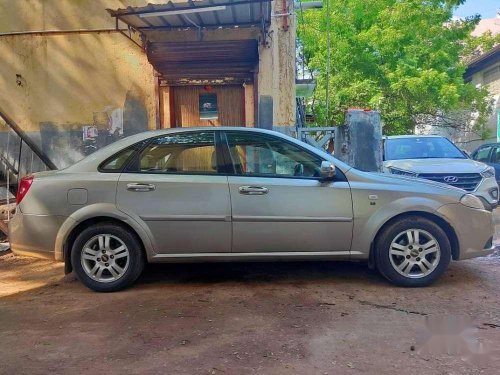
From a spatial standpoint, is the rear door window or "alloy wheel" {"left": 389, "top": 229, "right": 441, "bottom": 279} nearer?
"alloy wheel" {"left": 389, "top": 229, "right": 441, "bottom": 279}

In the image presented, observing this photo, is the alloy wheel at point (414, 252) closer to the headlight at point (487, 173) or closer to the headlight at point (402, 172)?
the headlight at point (402, 172)

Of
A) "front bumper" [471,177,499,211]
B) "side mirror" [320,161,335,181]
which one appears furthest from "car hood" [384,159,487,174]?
"side mirror" [320,161,335,181]

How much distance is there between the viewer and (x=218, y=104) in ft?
28.7

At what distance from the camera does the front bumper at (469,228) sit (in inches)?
191

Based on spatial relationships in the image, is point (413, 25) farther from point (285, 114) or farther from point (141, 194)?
point (141, 194)

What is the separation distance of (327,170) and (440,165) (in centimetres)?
393

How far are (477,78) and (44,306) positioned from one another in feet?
74.1

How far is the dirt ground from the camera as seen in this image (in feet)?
10.8

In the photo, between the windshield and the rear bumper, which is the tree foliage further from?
the rear bumper

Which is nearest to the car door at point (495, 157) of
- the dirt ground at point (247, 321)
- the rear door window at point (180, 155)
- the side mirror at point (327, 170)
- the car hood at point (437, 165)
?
the car hood at point (437, 165)

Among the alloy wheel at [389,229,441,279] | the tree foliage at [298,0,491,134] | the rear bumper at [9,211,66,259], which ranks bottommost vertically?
the alloy wheel at [389,229,441,279]

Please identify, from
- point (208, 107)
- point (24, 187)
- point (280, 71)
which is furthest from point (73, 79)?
point (24, 187)

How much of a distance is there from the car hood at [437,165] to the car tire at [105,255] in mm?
4829

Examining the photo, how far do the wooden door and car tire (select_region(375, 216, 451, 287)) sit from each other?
14.7 feet
